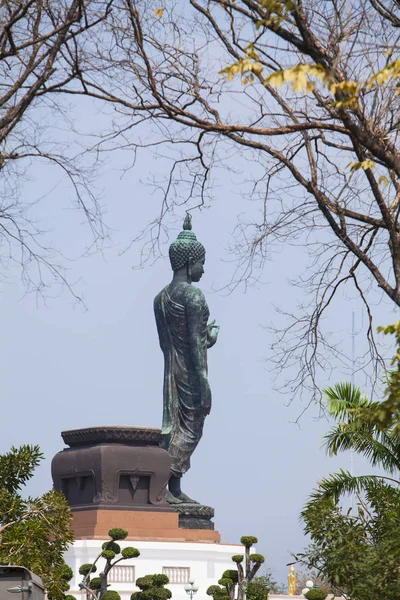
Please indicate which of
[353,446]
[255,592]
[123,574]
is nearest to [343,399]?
[353,446]

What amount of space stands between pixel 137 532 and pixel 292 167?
22984mm

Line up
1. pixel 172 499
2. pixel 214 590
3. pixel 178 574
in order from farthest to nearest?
pixel 172 499 → pixel 178 574 → pixel 214 590

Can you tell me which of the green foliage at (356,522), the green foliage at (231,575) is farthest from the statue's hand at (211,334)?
the green foliage at (356,522)

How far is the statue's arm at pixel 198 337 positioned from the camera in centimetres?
3503

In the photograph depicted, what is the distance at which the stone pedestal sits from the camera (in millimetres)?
32781

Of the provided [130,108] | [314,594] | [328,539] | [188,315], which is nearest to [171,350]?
[188,315]

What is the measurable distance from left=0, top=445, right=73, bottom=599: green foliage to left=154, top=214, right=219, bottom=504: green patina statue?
18818 millimetres

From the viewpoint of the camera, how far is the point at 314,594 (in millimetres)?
26109

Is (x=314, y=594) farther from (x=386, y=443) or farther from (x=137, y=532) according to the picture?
(x=386, y=443)

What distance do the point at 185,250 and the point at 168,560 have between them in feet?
26.0

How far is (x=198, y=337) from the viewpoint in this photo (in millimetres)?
35375

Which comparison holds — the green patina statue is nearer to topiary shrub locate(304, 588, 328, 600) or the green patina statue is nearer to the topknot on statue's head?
the topknot on statue's head

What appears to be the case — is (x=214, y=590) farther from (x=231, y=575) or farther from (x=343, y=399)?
(x=343, y=399)

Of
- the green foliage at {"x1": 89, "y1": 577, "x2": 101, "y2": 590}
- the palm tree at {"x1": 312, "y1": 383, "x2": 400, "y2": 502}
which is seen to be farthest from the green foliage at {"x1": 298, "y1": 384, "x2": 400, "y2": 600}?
the green foliage at {"x1": 89, "y1": 577, "x2": 101, "y2": 590}
